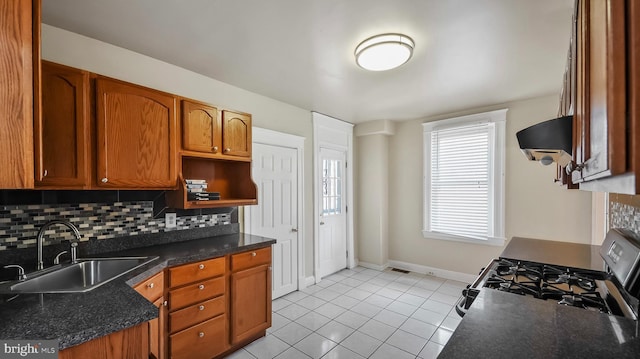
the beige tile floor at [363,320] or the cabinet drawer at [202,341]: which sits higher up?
the cabinet drawer at [202,341]

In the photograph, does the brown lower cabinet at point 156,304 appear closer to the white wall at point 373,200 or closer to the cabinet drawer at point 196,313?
the cabinet drawer at point 196,313

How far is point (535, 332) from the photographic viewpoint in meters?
0.92

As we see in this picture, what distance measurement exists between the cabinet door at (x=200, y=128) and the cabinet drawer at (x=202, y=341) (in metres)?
1.38

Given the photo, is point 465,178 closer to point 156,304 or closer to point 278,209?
point 278,209

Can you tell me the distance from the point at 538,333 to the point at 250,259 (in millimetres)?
1957

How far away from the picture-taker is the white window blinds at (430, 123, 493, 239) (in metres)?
3.71

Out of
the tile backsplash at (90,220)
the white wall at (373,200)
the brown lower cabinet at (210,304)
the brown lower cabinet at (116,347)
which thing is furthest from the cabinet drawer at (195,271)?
the white wall at (373,200)

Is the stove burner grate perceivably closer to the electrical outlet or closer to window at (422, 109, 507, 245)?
window at (422, 109, 507, 245)

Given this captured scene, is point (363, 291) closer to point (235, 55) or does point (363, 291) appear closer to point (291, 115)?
point (291, 115)

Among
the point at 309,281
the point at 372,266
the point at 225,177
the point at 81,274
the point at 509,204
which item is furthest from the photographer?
the point at 372,266

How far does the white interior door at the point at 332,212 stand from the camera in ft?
13.5

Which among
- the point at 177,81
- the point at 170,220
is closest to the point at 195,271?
the point at 170,220

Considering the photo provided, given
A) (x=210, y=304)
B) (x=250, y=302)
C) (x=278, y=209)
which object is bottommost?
(x=250, y=302)

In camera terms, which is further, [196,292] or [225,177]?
[225,177]
